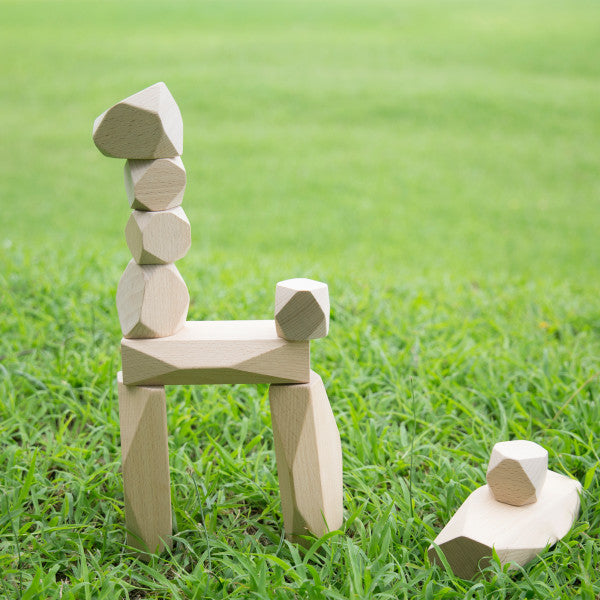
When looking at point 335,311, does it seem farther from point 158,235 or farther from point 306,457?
point 158,235

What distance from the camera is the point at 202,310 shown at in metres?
3.53

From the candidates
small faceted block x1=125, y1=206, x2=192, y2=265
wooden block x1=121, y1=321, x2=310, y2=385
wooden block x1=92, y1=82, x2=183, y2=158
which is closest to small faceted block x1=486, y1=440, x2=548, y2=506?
wooden block x1=121, y1=321, x2=310, y2=385

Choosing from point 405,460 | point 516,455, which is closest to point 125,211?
point 405,460

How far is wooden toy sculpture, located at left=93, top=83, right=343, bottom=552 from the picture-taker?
176 centimetres

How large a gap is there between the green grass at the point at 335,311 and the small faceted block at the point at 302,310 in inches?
23.7

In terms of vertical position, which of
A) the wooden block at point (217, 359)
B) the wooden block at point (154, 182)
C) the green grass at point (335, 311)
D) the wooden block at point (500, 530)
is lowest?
the green grass at point (335, 311)

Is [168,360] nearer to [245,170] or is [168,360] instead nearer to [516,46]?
[245,170]

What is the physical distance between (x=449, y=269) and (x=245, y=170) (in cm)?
432

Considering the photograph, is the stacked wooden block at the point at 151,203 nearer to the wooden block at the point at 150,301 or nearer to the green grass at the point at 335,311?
the wooden block at the point at 150,301

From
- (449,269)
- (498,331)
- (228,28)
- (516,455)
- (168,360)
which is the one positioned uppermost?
(228,28)

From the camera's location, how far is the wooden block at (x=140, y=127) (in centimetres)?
171

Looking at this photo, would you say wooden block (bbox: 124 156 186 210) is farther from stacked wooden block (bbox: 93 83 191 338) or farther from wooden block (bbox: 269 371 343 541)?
wooden block (bbox: 269 371 343 541)

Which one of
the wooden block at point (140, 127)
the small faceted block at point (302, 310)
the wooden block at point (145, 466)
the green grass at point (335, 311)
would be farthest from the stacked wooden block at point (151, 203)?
the green grass at point (335, 311)

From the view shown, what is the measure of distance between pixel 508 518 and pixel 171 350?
102 centimetres
